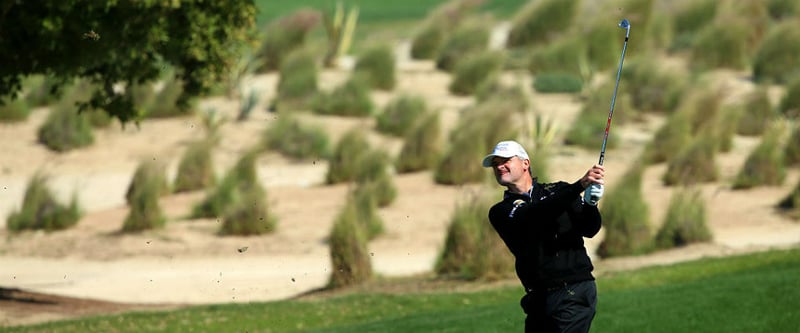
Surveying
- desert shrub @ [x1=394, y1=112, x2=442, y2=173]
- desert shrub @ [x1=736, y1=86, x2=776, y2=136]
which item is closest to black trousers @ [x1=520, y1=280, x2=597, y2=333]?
desert shrub @ [x1=394, y1=112, x2=442, y2=173]

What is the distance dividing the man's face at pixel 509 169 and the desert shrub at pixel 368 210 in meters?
14.9

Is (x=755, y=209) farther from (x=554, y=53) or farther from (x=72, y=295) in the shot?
(x=554, y=53)

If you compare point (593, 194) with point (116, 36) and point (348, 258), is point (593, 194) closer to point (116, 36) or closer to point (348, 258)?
point (116, 36)

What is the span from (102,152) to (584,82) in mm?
11060

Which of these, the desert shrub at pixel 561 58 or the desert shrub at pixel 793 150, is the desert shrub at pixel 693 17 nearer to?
the desert shrub at pixel 561 58

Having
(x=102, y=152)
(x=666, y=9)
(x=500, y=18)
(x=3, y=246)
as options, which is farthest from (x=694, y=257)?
(x=500, y=18)

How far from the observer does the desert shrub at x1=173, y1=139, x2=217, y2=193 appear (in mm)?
27453

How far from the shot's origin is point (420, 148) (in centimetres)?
2870

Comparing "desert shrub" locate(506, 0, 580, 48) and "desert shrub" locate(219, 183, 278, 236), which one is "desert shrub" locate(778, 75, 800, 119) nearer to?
"desert shrub" locate(506, 0, 580, 48)

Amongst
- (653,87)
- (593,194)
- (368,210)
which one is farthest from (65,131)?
(593,194)

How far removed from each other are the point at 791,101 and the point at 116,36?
18.6m

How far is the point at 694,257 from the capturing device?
19.5 metres

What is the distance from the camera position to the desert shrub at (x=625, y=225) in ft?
67.7

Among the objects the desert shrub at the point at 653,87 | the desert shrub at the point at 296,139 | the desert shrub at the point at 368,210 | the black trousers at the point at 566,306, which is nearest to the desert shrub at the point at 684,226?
the desert shrub at the point at 368,210
